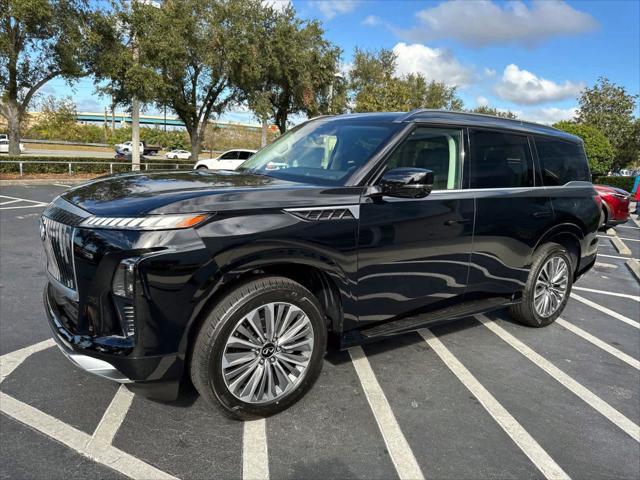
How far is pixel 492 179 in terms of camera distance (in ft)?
12.7

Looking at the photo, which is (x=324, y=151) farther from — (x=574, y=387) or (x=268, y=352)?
(x=574, y=387)

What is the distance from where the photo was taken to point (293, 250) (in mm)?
2715

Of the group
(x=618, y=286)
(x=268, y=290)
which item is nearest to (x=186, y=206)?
(x=268, y=290)

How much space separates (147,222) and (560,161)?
4.04 m

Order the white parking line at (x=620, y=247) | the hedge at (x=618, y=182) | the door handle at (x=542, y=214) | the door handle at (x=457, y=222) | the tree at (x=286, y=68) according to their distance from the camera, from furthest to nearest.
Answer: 1. the hedge at (x=618, y=182)
2. the tree at (x=286, y=68)
3. the white parking line at (x=620, y=247)
4. the door handle at (x=542, y=214)
5. the door handle at (x=457, y=222)

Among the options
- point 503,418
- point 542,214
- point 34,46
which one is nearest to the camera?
point 503,418

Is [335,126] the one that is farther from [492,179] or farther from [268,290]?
[268,290]

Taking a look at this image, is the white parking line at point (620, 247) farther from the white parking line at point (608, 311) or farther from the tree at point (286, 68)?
the tree at point (286, 68)

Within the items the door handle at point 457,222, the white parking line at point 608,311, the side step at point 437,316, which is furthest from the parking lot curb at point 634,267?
the door handle at point 457,222

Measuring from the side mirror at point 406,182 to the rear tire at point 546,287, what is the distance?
2.02 m

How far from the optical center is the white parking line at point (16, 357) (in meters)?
3.29

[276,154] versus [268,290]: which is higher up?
[276,154]

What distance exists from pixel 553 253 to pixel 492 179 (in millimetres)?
1250

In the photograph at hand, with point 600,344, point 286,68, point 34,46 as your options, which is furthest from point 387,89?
point 600,344
